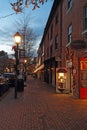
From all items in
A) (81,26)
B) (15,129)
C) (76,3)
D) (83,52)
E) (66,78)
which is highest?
(76,3)

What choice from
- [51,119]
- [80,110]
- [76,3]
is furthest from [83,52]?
[51,119]

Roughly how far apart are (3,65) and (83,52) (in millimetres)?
76437

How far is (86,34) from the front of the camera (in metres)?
17.7

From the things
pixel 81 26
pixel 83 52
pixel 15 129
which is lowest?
pixel 15 129

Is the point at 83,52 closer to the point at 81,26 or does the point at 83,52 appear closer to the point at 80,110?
the point at 81,26

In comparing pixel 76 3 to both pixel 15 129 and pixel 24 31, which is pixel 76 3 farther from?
pixel 24 31

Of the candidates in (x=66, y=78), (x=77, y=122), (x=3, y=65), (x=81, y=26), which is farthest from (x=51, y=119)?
(x=3, y=65)

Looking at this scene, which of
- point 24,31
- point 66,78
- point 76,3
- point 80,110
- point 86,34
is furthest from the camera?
point 24,31

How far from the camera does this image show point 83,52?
18500mm

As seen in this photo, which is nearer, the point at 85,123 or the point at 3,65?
the point at 85,123

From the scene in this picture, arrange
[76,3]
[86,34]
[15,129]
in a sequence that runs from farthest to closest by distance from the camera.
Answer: [76,3]
[86,34]
[15,129]

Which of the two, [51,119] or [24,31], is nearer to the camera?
[51,119]

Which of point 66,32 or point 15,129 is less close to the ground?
point 66,32

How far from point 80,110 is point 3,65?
81.2 m
